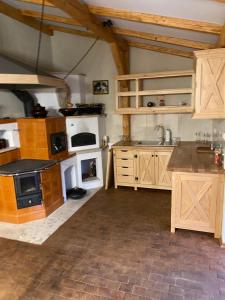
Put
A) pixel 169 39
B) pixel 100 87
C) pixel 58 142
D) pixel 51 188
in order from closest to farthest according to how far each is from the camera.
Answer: pixel 169 39 → pixel 51 188 → pixel 58 142 → pixel 100 87

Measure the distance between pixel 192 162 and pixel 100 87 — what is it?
2745mm

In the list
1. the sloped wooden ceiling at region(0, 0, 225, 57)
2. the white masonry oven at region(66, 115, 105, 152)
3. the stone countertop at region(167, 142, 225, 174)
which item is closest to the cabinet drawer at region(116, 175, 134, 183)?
the white masonry oven at region(66, 115, 105, 152)

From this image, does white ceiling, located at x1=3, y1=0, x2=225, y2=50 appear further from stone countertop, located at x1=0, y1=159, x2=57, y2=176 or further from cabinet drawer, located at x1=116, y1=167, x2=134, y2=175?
cabinet drawer, located at x1=116, y1=167, x2=134, y2=175

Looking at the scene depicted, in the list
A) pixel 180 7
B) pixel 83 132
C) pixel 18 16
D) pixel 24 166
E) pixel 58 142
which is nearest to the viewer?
pixel 180 7

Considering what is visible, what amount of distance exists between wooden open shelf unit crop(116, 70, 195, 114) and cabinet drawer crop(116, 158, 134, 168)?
0.91m

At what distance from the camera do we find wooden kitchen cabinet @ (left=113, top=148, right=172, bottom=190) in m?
4.13

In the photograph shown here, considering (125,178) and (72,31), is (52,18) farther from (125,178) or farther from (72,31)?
(125,178)

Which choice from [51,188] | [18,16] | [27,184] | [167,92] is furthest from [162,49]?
[27,184]

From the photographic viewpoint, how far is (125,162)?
172 inches

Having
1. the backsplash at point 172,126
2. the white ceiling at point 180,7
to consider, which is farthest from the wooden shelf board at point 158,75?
the white ceiling at point 180,7

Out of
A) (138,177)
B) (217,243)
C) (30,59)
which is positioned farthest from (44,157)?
(217,243)

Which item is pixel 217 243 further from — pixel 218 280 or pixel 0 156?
pixel 0 156

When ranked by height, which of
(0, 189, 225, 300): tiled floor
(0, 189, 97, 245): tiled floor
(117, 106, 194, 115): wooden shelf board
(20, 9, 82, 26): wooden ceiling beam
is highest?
(20, 9, 82, 26): wooden ceiling beam

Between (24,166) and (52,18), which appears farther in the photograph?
(52,18)
